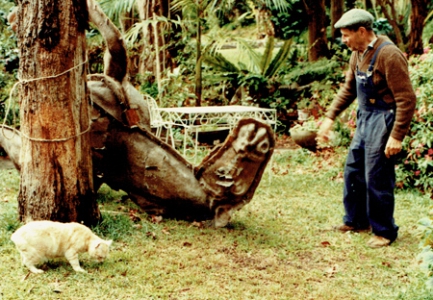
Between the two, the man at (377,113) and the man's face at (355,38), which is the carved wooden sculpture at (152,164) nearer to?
the man at (377,113)

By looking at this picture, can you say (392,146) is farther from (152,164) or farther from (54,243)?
(54,243)

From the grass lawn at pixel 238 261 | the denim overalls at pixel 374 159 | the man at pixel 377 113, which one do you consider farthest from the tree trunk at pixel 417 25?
the denim overalls at pixel 374 159

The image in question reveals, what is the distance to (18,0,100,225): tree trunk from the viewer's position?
463cm

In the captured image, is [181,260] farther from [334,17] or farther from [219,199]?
[334,17]

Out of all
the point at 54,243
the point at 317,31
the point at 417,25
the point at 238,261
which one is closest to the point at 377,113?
the point at 238,261

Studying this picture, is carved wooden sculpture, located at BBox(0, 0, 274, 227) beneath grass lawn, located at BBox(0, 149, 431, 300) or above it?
above

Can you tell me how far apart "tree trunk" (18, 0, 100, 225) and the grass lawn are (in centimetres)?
40

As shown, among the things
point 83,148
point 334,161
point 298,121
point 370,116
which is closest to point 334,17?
point 298,121

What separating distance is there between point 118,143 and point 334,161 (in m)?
4.15

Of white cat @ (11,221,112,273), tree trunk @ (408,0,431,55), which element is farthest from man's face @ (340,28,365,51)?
tree trunk @ (408,0,431,55)

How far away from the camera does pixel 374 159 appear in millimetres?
4918

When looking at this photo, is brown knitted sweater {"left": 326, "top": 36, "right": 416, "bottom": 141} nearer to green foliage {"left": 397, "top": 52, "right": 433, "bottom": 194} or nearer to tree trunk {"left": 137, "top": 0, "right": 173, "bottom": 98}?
green foliage {"left": 397, "top": 52, "right": 433, "bottom": 194}

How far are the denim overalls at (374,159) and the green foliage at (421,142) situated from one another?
6.24 ft

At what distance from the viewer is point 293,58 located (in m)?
13.5
